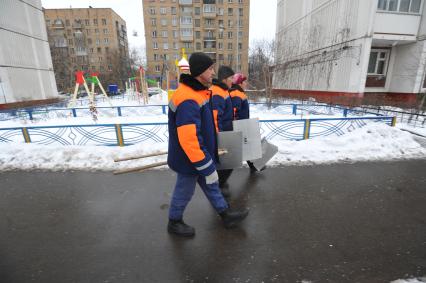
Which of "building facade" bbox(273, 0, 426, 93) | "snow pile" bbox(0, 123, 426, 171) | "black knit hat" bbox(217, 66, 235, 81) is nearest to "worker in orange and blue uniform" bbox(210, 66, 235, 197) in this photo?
"black knit hat" bbox(217, 66, 235, 81)

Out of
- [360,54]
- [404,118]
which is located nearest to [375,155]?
[404,118]

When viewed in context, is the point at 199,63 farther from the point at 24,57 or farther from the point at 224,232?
the point at 24,57

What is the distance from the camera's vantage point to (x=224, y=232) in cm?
256

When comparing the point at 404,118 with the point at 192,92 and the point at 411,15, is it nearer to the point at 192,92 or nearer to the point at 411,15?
the point at 411,15

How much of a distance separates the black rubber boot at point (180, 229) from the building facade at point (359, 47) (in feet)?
52.2

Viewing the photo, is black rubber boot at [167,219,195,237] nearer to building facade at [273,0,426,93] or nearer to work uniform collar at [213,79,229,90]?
work uniform collar at [213,79,229,90]

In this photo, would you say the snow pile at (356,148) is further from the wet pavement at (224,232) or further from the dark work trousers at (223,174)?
the dark work trousers at (223,174)

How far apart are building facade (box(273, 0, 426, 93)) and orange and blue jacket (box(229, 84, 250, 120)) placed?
14308 mm

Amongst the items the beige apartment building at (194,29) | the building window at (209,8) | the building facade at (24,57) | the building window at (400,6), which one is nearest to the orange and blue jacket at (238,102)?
the building window at (400,6)

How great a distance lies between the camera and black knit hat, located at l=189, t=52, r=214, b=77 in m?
2.10

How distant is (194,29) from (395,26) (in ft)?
123

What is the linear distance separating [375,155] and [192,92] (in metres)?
4.81

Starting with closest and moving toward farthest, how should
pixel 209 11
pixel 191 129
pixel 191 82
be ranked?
1. pixel 191 129
2. pixel 191 82
3. pixel 209 11

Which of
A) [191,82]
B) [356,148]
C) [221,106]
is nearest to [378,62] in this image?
[356,148]
